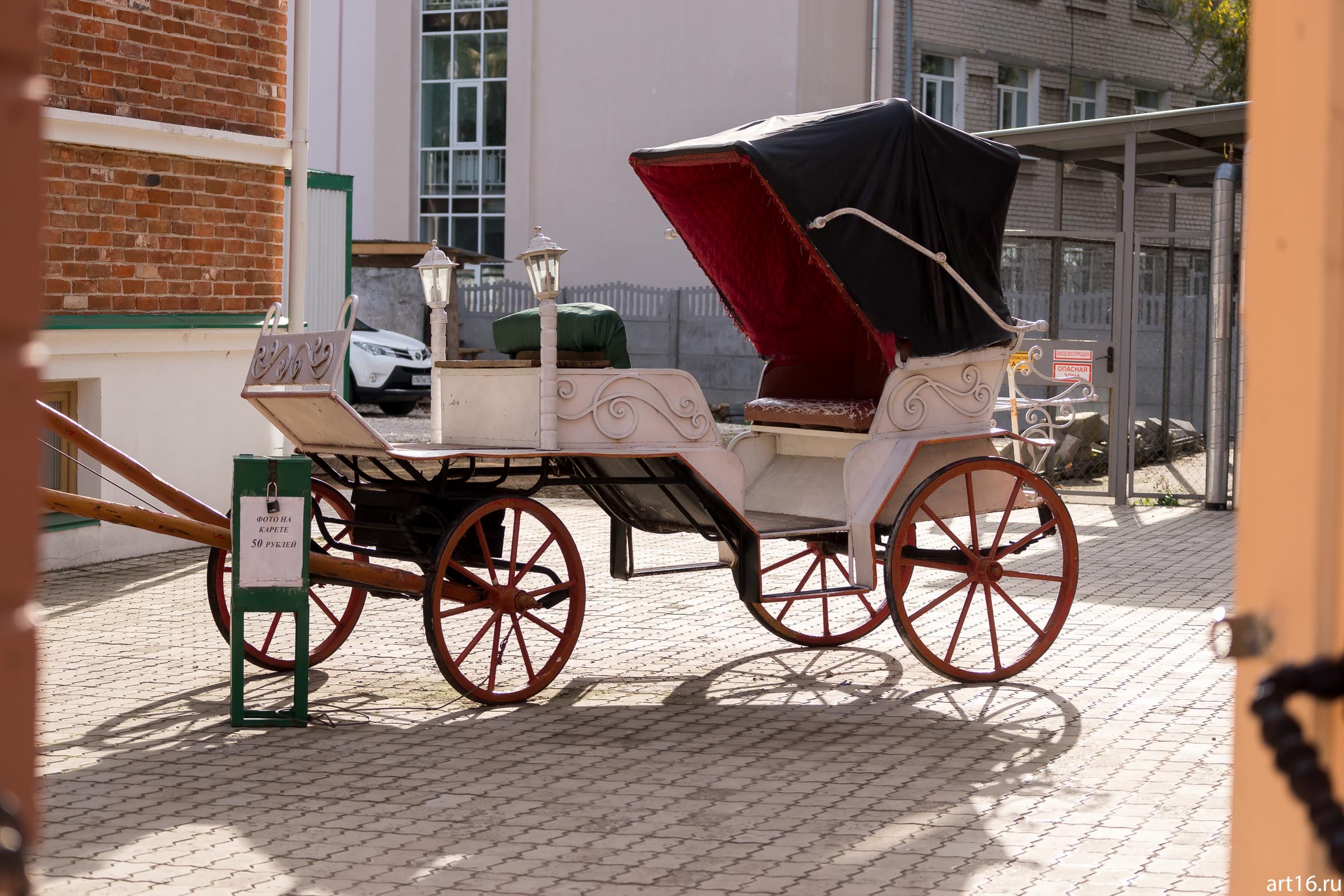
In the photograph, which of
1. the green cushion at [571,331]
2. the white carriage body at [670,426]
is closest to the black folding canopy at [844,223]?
the white carriage body at [670,426]

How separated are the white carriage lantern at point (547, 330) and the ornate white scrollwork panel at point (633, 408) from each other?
3.1 inches

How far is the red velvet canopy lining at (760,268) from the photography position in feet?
27.3

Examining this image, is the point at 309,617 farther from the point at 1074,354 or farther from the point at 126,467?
the point at 1074,354

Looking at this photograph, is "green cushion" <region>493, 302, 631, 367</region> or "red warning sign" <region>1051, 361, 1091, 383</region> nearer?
"green cushion" <region>493, 302, 631, 367</region>

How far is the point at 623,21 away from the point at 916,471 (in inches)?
823

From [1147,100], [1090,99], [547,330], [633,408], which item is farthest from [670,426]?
[1147,100]

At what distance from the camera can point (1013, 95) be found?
28.6 meters

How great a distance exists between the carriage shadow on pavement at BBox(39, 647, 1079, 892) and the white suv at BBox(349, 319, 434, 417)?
47.3ft

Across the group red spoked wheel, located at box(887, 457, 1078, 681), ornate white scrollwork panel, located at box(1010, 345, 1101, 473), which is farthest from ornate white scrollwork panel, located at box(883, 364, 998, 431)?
ornate white scrollwork panel, located at box(1010, 345, 1101, 473)

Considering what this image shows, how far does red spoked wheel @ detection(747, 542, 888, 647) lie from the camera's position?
7.85 m

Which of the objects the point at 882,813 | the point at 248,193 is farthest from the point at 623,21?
the point at 882,813

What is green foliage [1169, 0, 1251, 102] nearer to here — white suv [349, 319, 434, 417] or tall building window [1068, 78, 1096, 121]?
tall building window [1068, 78, 1096, 121]

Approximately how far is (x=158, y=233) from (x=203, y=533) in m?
5.01

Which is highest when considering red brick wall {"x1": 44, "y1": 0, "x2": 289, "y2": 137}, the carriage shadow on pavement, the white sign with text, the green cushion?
red brick wall {"x1": 44, "y1": 0, "x2": 289, "y2": 137}
